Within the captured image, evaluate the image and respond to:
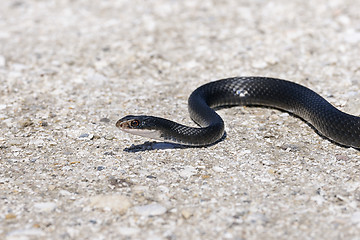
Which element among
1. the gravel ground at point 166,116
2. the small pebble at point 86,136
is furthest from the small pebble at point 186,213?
the small pebble at point 86,136

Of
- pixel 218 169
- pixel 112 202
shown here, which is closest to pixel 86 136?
pixel 112 202

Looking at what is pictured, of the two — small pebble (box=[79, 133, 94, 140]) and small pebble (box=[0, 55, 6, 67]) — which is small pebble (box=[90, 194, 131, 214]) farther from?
small pebble (box=[0, 55, 6, 67])

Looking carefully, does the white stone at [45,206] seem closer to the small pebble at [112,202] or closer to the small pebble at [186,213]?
the small pebble at [112,202]

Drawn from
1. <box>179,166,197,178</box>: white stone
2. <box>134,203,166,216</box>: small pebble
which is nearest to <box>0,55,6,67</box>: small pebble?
<box>179,166,197,178</box>: white stone

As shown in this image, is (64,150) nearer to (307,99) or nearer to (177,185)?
(177,185)

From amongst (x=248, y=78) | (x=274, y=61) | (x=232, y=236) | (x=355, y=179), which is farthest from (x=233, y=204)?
(x=274, y=61)

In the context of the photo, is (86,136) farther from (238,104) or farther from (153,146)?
(238,104)
